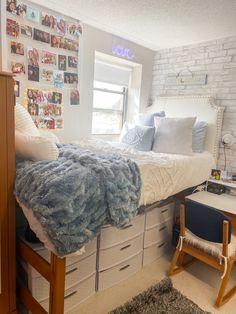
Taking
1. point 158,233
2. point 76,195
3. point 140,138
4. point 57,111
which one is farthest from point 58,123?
point 76,195

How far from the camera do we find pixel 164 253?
7.39ft

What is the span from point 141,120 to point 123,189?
73.3 inches

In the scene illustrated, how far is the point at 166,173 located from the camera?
75.7 inches

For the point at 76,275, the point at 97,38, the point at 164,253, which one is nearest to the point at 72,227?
the point at 76,275

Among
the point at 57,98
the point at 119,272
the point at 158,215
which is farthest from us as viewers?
the point at 57,98

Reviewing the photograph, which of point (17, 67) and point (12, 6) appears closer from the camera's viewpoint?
point (12, 6)

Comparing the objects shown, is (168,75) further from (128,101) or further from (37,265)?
(37,265)

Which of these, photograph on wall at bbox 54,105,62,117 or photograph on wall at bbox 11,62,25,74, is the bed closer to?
photograph on wall at bbox 54,105,62,117

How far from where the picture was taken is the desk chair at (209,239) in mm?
1599

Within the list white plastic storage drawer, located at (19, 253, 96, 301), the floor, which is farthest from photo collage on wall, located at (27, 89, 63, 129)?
the floor

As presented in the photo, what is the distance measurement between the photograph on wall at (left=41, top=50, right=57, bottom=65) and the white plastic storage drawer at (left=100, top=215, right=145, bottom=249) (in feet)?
5.81

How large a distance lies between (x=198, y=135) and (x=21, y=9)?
2233 mm

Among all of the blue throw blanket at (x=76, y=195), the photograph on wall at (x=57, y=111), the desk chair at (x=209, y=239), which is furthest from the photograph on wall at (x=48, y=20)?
the desk chair at (x=209, y=239)

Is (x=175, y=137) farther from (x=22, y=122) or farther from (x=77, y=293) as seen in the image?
(x=77, y=293)
